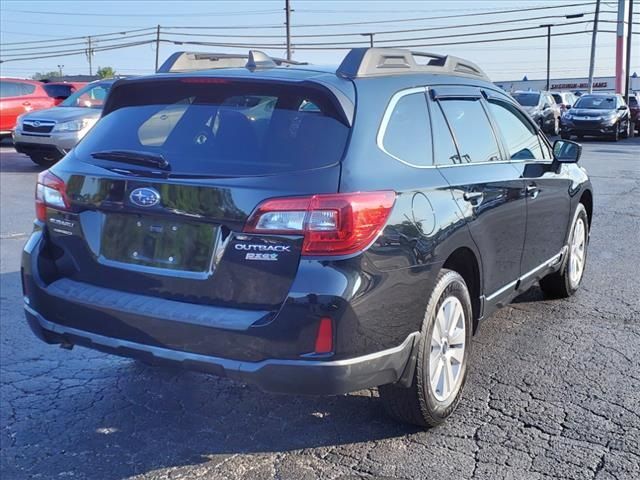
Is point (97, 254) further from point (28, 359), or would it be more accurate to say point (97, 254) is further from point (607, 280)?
point (607, 280)

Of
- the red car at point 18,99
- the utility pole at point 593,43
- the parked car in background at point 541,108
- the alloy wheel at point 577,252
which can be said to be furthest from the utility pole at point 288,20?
the alloy wheel at point 577,252

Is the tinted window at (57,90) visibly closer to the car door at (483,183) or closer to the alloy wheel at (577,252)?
the alloy wheel at (577,252)

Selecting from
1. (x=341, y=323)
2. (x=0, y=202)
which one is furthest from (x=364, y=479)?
(x=0, y=202)

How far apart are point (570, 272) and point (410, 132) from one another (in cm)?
284

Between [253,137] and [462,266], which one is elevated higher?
[253,137]

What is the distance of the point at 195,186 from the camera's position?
302 cm

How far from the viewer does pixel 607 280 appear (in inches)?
248

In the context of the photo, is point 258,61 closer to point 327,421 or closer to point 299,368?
point 299,368

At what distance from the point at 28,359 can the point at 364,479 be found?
2.57m

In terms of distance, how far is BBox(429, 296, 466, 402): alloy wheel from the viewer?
3.48m

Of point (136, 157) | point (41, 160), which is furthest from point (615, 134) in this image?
point (136, 157)

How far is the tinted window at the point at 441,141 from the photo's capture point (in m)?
3.67

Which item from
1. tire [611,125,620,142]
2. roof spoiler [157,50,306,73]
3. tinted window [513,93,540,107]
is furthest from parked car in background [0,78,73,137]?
tire [611,125,620,142]

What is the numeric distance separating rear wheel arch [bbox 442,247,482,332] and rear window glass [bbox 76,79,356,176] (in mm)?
1008
